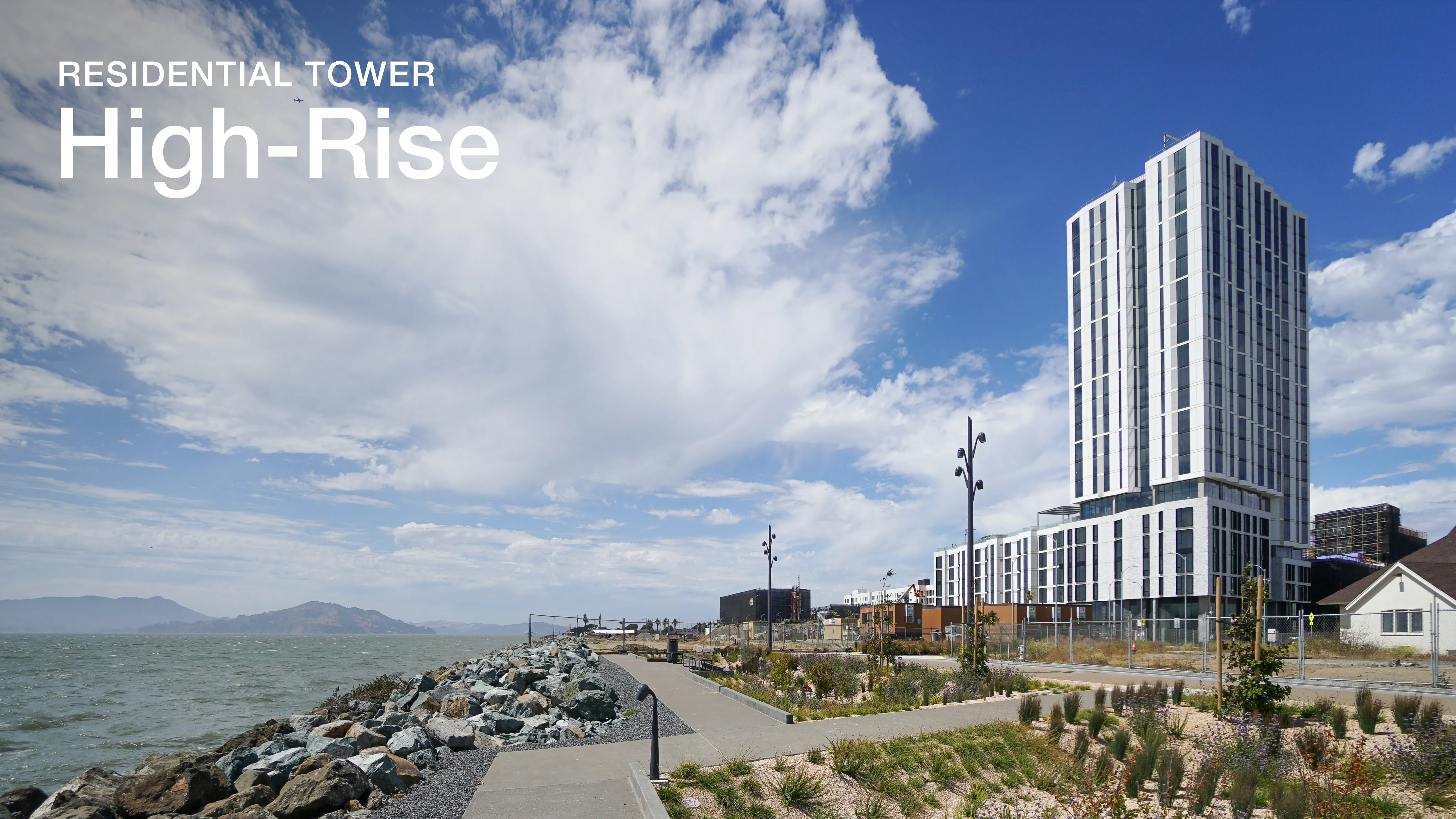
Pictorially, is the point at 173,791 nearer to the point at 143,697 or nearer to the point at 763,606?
the point at 143,697

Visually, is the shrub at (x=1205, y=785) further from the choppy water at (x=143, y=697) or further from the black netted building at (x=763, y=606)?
the black netted building at (x=763, y=606)

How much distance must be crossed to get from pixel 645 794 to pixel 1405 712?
532 inches

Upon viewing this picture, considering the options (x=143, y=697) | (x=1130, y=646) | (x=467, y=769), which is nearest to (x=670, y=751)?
(x=467, y=769)

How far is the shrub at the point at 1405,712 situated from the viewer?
534 inches

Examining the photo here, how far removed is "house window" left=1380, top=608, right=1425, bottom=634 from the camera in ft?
118

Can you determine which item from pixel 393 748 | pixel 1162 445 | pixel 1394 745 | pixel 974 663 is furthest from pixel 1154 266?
pixel 393 748

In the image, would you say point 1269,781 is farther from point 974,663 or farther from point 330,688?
point 330,688

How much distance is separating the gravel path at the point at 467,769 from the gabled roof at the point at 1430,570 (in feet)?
143

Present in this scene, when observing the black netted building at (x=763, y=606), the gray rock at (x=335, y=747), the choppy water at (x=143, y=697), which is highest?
the gray rock at (x=335, y=747)

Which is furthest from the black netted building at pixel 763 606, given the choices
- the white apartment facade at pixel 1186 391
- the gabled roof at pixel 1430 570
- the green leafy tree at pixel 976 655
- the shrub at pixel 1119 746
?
the shrub at pixel 1119 746

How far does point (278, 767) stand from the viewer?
1220 centimetres

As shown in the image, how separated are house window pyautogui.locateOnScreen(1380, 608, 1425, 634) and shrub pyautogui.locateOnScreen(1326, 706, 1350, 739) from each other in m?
23.6

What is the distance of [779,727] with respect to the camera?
46.1 feet

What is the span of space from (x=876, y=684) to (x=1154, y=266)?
73.5 meters
